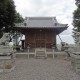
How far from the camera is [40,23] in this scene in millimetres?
25484

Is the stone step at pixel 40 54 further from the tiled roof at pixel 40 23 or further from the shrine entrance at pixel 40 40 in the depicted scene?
the shrine entrance at pixel 40 40

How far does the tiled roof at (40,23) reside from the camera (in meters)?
23.2

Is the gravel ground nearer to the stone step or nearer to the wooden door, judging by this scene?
the stone step

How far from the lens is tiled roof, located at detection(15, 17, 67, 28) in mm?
23163

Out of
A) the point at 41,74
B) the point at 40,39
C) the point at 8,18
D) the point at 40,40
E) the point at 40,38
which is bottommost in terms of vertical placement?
the point at 41,74

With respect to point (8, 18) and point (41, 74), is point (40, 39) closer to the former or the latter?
point (8, 18)

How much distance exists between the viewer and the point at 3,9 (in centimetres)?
2333

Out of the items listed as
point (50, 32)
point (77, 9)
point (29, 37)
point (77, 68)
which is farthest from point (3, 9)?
point (77, 68)

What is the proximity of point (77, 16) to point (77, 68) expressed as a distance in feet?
56.0

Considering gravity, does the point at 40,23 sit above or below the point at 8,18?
below

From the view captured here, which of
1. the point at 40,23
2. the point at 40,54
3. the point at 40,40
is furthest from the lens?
the point at 40,23

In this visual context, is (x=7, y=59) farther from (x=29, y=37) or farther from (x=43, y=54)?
(x=29, y=37)

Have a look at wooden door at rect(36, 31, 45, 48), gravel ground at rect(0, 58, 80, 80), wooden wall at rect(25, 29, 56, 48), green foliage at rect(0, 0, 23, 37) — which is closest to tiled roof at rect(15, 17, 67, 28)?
wooden wall at rect(25, 29, 56, 48)

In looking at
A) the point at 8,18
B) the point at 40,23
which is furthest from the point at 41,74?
the point at 8,18
